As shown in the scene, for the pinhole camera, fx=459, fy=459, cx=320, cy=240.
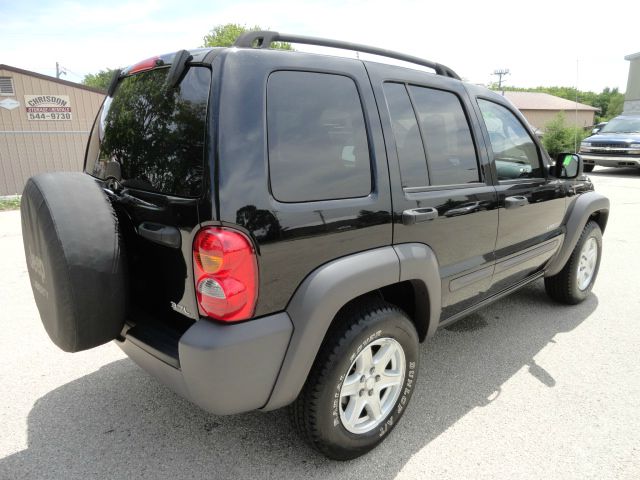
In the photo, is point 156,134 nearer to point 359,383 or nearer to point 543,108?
point 359,383

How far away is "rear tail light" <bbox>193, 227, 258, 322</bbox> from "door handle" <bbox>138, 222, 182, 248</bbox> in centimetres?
11

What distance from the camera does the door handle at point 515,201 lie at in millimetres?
2859

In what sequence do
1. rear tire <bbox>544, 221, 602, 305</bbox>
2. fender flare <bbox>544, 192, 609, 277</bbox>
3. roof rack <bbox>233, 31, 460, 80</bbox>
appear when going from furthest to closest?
rear tire <bbox>544, 221, 602, 305</bbox> → fender flare <bbox>544, 192, 609, 277</bbox> → roof rack <bbox>233, 31, 460, 80</bbox>

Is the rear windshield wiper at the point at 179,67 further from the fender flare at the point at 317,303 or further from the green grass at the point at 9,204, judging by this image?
the green grass at the point at 9,204

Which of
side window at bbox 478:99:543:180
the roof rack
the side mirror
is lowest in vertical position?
the side mirror

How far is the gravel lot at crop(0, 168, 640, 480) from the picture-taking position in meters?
2.17

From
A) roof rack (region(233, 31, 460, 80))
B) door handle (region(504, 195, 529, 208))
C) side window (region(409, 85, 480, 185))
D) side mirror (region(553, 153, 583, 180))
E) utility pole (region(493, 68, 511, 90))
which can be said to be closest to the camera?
roof rack (region(233, 31, 460, 80))

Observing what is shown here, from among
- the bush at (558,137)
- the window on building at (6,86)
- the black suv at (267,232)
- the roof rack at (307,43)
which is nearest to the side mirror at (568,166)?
the black suv at (267,232)

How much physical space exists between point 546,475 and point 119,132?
103 inches

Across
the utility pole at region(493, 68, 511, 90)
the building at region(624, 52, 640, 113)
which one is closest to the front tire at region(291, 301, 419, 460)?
the building at region(624, 52, 640, 113)

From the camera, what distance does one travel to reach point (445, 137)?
260cm

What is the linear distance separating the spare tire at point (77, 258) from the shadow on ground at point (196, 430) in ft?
2.20

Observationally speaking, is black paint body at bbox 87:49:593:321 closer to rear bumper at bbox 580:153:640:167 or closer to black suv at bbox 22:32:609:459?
black suv at bbox 22:32:609:459

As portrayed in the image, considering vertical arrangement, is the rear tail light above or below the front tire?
above
